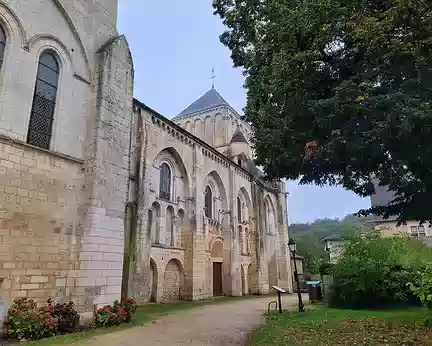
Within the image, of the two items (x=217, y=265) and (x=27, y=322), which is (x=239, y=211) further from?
(x=27, y=322)

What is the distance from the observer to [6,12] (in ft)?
28.9

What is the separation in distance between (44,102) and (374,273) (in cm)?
1348

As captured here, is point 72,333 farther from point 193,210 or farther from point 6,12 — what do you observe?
point 193,210

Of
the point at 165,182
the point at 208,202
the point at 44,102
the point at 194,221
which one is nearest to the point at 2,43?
the point at 44,102

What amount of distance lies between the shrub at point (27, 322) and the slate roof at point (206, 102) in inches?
1099

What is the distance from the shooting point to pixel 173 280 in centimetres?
1861

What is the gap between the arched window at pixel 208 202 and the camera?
2304 centimetres

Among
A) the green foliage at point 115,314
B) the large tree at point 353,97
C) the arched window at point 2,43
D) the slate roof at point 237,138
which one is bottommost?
the green foliage at point 115,314

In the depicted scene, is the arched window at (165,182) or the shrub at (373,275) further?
the arched window at (165,182)

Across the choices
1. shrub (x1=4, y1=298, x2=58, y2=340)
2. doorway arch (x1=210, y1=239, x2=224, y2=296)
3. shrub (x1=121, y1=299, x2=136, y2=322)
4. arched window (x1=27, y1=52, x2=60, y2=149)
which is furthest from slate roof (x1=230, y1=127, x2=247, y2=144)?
shrub (x1=4, y1=298, x2=58, y2=340)

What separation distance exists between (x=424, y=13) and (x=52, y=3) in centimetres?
989

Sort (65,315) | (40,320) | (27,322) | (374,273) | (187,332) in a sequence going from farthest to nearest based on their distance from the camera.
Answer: (374,273) < (187,332) < (65,315) < (40,320) < (27,322)

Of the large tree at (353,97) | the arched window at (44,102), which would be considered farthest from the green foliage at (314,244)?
the arched window at (44,102)

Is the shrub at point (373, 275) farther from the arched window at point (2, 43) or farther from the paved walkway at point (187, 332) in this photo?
the arched window at point (2, 43)
